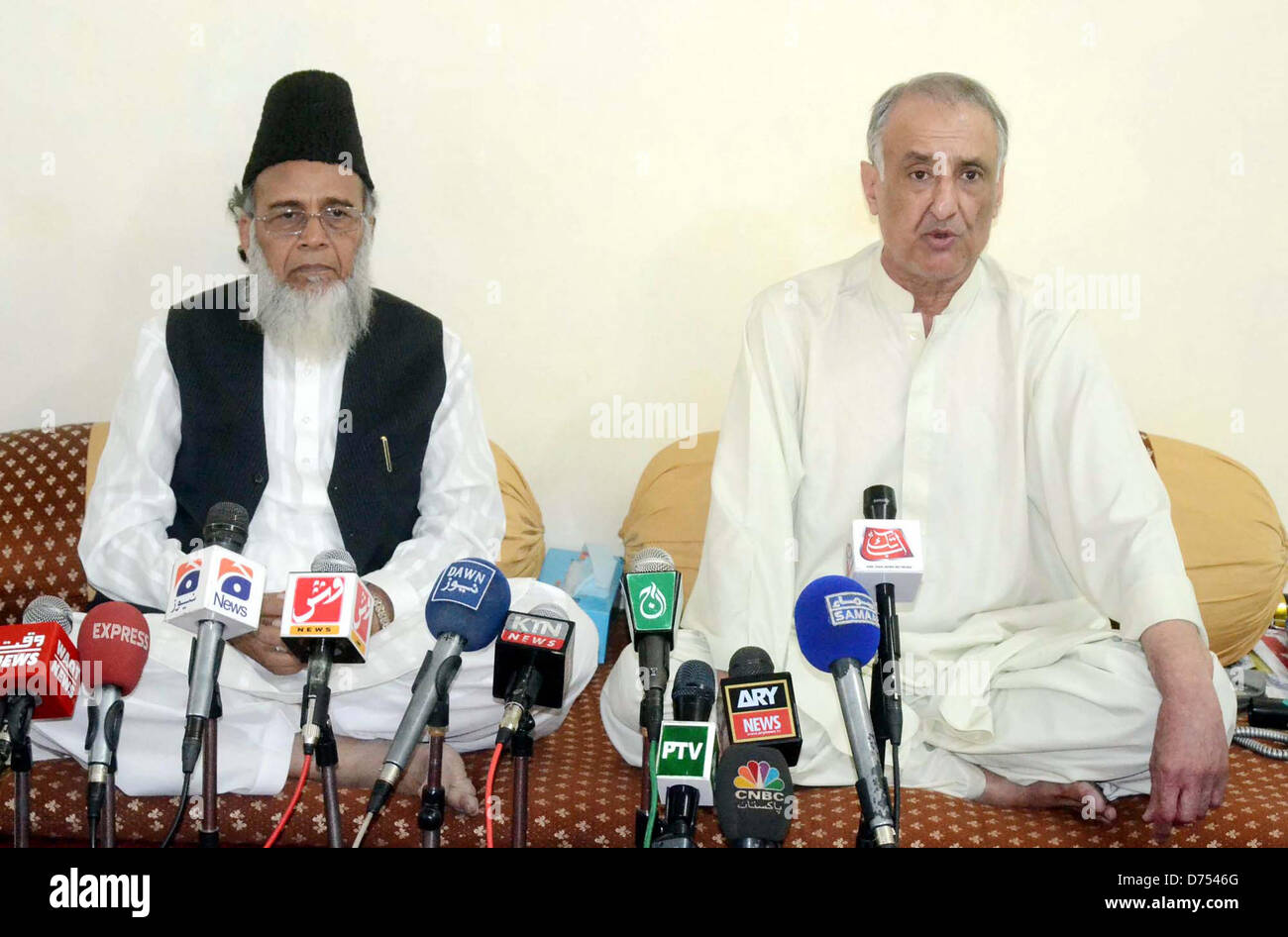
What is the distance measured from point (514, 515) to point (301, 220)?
106cm

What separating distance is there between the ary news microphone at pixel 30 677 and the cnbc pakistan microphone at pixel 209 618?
0.55 feet

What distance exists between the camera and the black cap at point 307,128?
3.38 meters

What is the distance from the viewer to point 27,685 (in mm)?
2031

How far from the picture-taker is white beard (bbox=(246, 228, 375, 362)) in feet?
11.1

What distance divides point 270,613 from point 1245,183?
3.28m

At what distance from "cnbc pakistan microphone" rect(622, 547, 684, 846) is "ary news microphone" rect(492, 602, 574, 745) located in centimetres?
11

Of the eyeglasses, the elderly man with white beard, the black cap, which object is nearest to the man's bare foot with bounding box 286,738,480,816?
the elderly man with white beard

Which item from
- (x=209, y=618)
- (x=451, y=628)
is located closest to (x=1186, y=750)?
(x=451, y=628)

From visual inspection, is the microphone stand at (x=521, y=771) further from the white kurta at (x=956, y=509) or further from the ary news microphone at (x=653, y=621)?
the white kurta at (x=956, y=509)

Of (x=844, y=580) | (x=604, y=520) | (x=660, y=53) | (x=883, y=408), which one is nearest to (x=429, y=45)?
(x=660, y=53)

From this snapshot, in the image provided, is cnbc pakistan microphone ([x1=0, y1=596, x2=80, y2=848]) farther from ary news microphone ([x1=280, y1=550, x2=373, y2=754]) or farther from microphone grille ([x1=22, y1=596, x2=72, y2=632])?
ary news microphone ([x1=280, y1=550, x2=373, y2=754])

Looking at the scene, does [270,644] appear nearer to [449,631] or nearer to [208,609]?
[208,609]

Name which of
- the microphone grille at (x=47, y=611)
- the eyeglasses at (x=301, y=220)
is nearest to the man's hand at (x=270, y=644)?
the microphone grille at (x=47, y=611)
